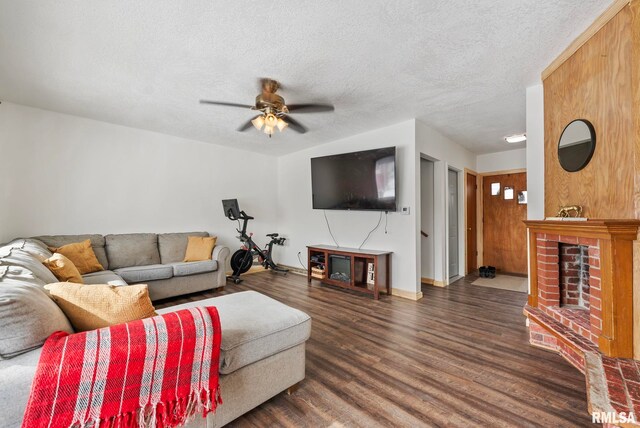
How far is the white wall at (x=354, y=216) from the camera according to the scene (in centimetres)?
374

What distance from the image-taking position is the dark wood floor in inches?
59.9

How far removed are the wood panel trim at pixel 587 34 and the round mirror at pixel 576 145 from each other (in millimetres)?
549

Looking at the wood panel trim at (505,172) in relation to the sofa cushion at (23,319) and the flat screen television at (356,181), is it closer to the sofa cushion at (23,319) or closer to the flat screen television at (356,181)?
the flat screen television at (356,181)

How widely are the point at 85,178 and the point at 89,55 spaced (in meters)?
2.21

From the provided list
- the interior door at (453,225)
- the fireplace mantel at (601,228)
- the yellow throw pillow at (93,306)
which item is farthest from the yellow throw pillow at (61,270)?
the interior door at (453,225)

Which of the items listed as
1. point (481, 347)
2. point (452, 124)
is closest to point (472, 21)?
point (452, 124)

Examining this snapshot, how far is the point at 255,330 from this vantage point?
1.52 metres

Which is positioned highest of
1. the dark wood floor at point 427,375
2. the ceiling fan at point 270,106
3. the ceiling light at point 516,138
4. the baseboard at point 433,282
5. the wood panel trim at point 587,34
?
the wood panel trim at point 587,34

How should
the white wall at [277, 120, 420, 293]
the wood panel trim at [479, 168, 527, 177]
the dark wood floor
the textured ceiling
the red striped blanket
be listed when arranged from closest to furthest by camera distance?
1. the red striped blanket
2. the dark wood floor
3. the textured ceiling
4. the white wall at [277, 120, 420, 293]
5. the wood panel trim at [479, 168, 527, 177]

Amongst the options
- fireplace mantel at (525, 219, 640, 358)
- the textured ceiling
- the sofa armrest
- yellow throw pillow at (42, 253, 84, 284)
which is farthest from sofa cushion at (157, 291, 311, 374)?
the sofa armrest

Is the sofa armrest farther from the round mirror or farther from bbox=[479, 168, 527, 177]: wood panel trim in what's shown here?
bbox=[479, 168, 527, 177]: wood panel trim

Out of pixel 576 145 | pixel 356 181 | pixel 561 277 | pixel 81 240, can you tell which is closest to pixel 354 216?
pixel 356 181

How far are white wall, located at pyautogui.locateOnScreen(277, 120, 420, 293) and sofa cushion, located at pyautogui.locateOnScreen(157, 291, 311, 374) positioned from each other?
2428 millimetres

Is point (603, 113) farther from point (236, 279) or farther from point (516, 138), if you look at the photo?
point (236, 279)
